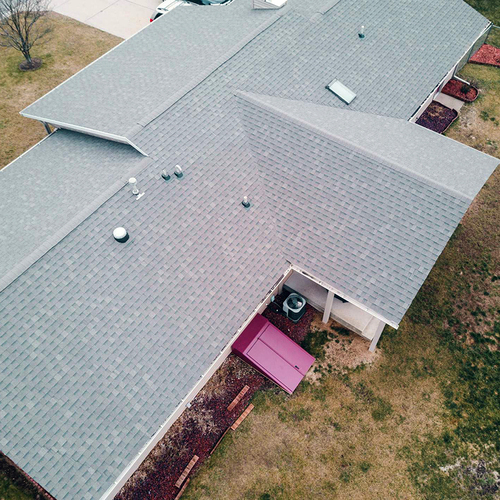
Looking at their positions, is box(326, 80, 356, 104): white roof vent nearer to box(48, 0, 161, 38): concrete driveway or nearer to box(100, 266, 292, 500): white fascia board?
box(100, 266, 292, 500): white fascia board

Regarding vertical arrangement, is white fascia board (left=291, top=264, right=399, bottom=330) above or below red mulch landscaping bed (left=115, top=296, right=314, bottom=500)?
above

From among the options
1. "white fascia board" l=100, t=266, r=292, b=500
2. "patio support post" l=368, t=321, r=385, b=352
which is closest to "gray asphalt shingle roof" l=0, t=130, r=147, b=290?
"white fascia board" l=100, t=266, r=292, b=500

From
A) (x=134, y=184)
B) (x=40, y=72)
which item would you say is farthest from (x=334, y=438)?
(x=40, y=72)

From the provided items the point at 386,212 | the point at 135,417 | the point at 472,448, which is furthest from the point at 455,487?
the point at 135,417

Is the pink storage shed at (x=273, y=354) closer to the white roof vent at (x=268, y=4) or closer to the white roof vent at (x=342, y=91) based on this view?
the white roof vent at (x=342, y=91)

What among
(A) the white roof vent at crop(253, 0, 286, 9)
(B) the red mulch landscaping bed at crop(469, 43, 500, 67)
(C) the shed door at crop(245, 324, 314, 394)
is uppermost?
(A) the white roof vent at crop(253, 0, 286, 9)

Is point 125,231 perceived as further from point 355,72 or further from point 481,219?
point 481,219
